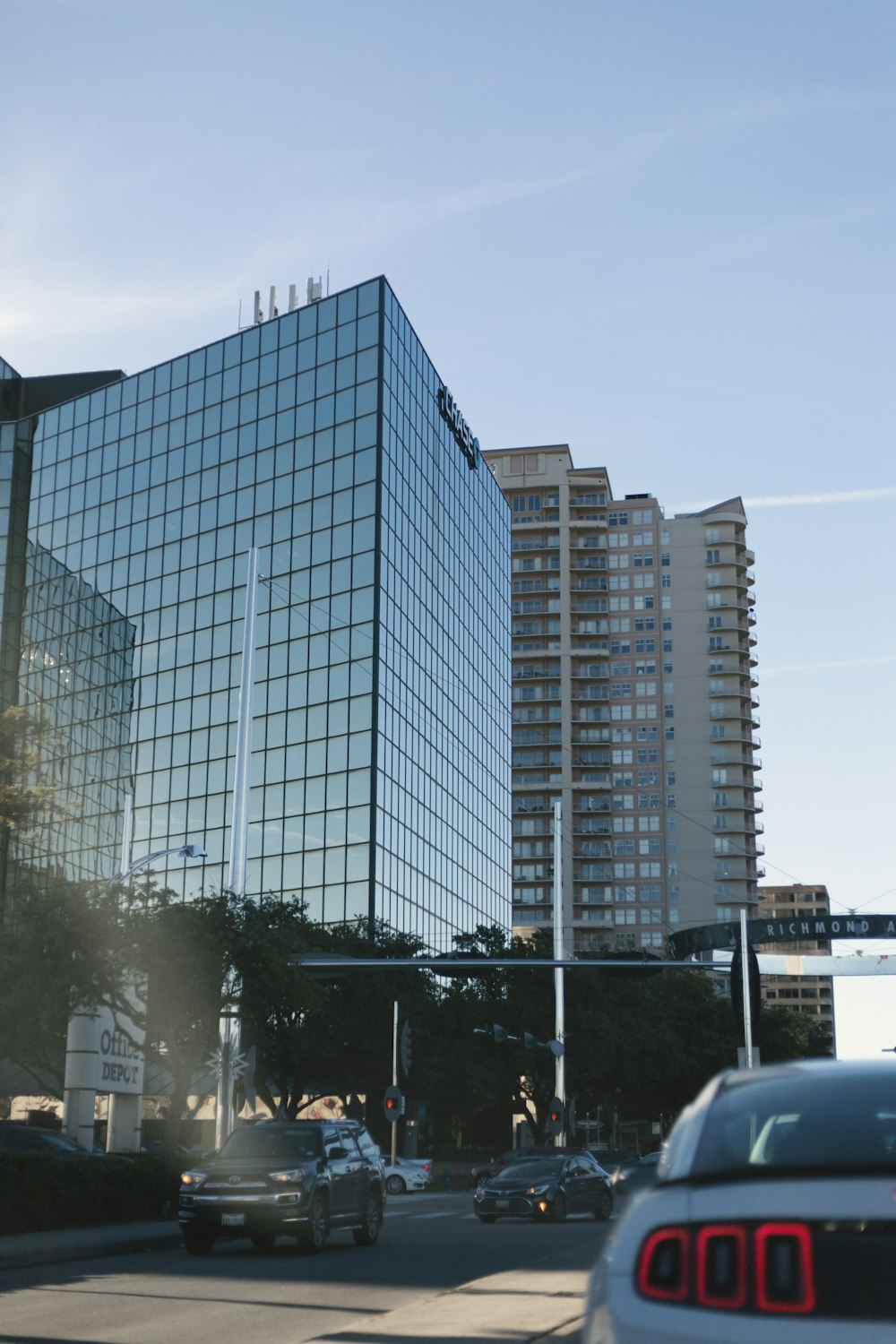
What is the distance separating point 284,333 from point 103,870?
28906 millimetres

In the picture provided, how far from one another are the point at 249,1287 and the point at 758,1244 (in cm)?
1234

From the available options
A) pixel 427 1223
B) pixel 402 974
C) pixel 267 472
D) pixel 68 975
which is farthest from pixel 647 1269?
pixel 267 472

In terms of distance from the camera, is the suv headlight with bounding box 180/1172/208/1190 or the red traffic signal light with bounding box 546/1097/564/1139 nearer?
the suv headlight with bounding box 180/1172/208/1190

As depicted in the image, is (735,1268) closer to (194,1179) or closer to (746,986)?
(194,1179)

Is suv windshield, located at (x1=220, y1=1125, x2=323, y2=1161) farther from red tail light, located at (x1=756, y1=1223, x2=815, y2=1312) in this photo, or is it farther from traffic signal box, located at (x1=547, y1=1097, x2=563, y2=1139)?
traffic signal box, located at (x1=547, y1=1097, x2=563, y2=1139)

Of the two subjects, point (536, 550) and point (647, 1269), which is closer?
point (647, 1269)

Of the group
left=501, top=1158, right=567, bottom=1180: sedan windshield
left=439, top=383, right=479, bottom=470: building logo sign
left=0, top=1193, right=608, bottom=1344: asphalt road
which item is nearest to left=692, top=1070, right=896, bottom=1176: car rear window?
left=0, top=1193, right=608, bottom=1344: asphalt road

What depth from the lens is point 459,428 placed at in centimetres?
8875

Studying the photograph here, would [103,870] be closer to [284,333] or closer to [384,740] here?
[384,740]

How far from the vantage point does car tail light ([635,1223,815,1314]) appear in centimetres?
391

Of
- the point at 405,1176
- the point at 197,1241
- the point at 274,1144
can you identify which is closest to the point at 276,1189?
the point at 274,1144

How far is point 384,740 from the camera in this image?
69.2 metres

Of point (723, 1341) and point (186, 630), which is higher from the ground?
point (186, 630)

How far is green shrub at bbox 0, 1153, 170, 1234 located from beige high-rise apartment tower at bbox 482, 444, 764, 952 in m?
118
